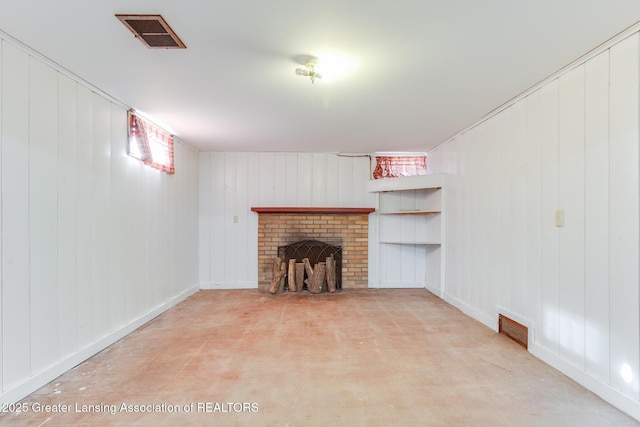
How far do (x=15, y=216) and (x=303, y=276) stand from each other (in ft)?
12.0

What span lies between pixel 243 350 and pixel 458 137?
12.2 feet

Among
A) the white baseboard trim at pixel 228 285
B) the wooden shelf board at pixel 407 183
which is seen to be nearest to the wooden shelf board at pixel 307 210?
the wooden shelf board at pixel 407 183

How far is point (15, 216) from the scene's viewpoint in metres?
1.97

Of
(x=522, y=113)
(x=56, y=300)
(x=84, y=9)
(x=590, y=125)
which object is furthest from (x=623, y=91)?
(x=56, y=300)

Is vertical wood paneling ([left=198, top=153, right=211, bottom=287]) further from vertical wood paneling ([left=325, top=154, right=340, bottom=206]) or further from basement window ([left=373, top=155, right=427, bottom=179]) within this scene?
basement window ([left=373, top=155, right=427, bottom=179])

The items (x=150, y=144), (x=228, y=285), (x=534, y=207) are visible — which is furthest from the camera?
(x=228, y=285)

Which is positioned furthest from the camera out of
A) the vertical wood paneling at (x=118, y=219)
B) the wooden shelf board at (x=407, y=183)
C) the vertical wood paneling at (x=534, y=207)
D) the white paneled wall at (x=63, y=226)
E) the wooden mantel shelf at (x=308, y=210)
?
the wooden mantel shelf at (x=308, y=210)

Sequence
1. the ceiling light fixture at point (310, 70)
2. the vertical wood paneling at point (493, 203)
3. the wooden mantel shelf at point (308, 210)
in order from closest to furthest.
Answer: the ceiling light fixture at point (310, 70) < the vertical wood paneling at point (493, 203) < the wooden mantel shelf at point (308, 210)

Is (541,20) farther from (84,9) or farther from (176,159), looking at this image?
(176,159)

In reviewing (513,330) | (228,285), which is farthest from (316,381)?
(228,285)

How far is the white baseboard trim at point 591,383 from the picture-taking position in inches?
72.5

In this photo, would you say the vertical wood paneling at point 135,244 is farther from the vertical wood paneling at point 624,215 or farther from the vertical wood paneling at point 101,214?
the vertical wood paneling at point 624,215

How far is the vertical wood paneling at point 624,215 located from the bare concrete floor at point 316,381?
1.16ft

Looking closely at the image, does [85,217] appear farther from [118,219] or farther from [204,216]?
[204,216]
